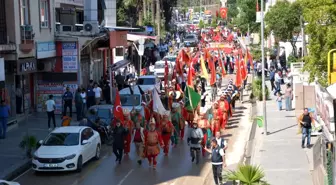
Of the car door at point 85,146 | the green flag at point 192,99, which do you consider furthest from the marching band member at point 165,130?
the green flag at point 192,99

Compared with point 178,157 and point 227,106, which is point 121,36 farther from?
point 178,157

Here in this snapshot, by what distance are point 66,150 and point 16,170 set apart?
5.91 feet

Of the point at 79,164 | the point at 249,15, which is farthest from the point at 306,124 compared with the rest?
the point at 249,15

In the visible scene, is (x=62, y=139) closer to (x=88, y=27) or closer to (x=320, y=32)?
(x=320, y=32)

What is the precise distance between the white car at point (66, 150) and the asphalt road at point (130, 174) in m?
0.34

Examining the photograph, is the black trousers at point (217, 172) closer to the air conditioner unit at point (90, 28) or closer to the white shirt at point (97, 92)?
the white shirt at point (97, 92)

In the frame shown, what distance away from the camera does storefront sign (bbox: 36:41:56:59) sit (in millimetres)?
30544

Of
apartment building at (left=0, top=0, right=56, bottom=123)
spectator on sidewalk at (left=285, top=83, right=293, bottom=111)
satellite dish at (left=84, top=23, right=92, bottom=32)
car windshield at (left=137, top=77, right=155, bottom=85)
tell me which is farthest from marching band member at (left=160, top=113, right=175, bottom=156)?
satellite dish at (left=84, top=23, right=92, bottom=32)

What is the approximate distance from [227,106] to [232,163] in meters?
6.11

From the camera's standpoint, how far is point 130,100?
2923cm

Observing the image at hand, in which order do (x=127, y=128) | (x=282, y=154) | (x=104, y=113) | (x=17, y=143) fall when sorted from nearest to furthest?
(x=282, y=154)
(x=127, y=128)
(x=17, y=143)
(x=104, y=113)

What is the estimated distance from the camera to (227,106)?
87.7ft

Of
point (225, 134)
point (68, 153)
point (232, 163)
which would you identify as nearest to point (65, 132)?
point (68, 153)

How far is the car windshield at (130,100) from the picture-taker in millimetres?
29062
